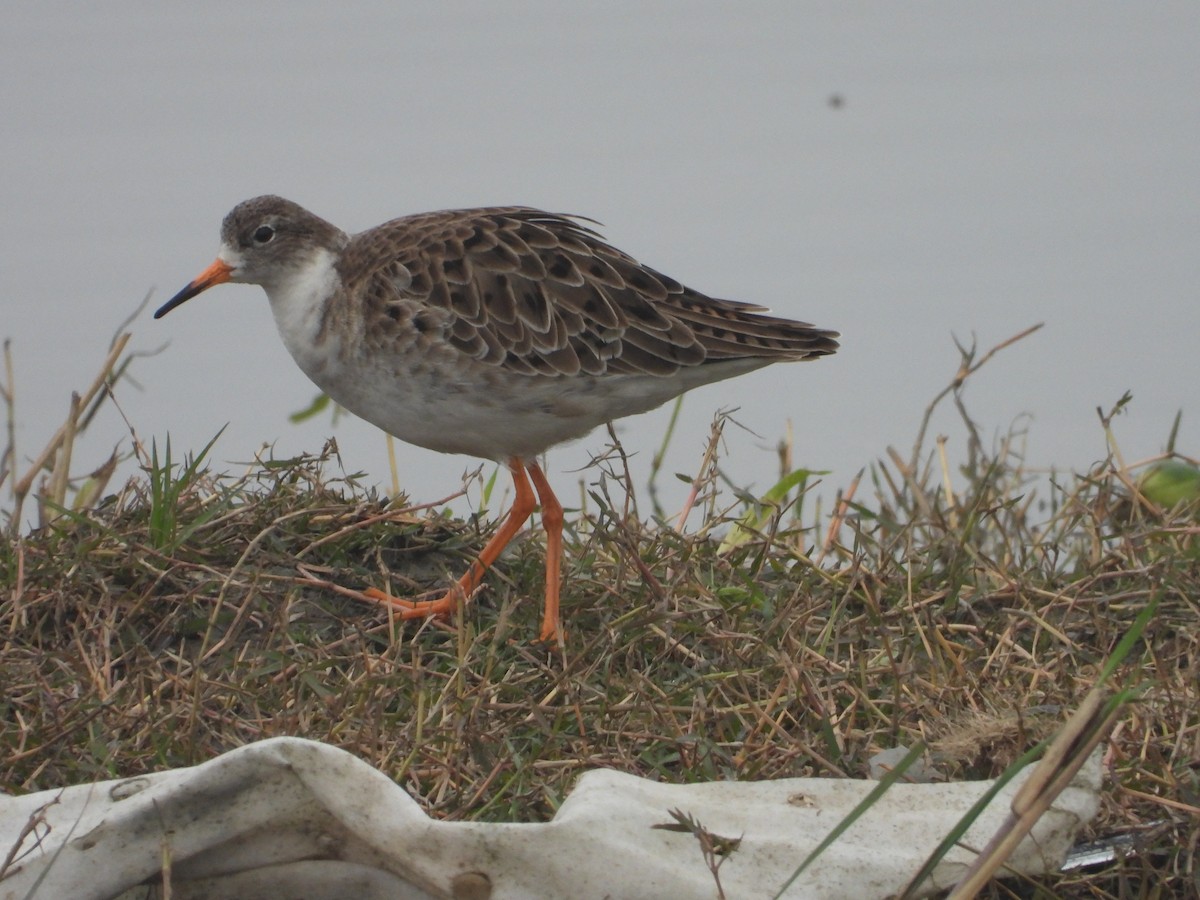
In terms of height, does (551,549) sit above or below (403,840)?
above

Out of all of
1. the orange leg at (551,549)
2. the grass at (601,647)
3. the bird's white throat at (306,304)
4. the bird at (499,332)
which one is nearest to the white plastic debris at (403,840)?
the grass at (601,647)

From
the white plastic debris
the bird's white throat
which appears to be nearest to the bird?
the bird's white throat

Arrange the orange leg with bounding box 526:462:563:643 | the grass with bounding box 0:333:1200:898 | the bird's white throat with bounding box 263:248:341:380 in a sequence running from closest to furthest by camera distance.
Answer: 1. the grass with bounding box 0:333:1200:898
2. the orange leg with bounding box 526:462:563:643
3. the bird's white throat with bounding box 263:248:341:380

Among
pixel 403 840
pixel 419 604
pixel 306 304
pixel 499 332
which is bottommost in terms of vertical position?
pixel 403 840

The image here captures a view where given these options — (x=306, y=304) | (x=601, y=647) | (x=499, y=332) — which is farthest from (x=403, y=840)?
(x=306, y=304)

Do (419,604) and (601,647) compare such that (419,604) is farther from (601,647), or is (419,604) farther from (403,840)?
(403,840)

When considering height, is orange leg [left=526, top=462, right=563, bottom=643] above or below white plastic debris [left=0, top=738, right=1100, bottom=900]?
above

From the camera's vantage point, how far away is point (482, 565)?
518cm

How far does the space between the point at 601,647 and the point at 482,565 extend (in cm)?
57

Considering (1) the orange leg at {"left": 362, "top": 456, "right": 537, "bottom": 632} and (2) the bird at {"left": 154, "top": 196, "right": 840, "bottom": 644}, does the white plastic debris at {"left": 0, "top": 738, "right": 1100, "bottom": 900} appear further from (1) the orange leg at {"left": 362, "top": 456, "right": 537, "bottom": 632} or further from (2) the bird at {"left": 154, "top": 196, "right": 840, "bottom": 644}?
(2) the bird at {"left": 154, "top": 196, "right": 840, "bottom": 644}

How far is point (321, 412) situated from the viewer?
7.52m

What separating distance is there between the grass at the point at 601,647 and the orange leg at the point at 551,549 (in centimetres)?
8

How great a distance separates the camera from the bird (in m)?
5.37

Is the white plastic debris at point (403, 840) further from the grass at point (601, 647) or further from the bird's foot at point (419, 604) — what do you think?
the bird's foot at point (419, 604)
